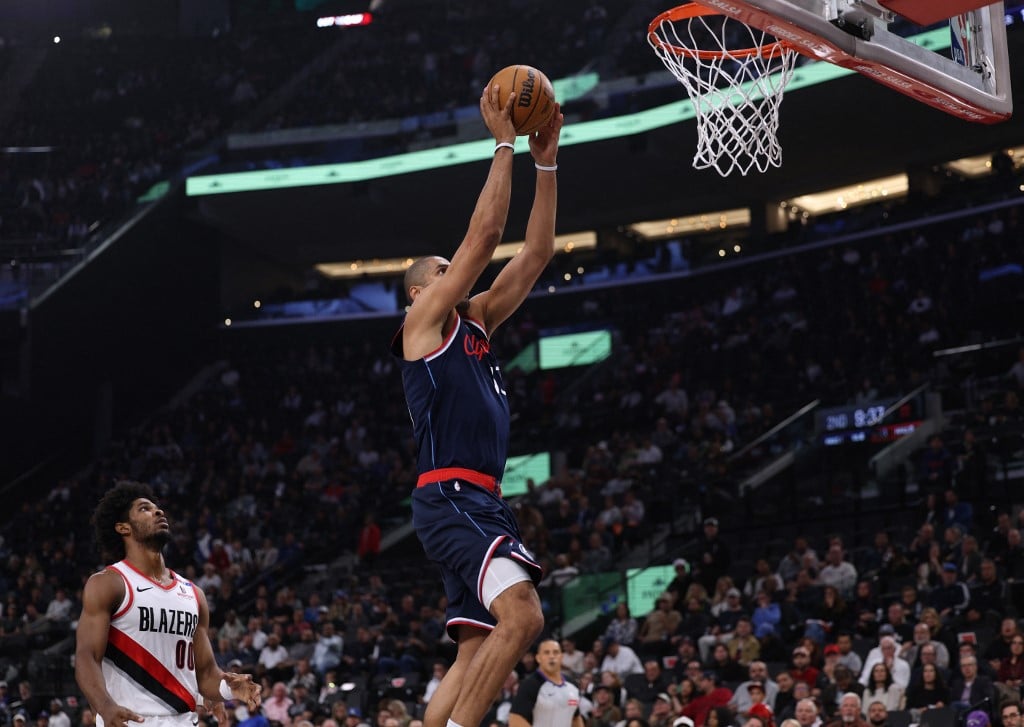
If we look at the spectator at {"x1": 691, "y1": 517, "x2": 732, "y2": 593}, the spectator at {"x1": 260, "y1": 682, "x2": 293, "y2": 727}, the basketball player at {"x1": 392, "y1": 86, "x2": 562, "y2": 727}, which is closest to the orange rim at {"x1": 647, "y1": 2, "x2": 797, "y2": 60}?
the basketball player at {"x1": 392, "y1": 86, "x2": 562, "y2": 727}

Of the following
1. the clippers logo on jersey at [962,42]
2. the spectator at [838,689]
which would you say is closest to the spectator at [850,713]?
the spectator at [838,689]

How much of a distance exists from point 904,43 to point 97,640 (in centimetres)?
468

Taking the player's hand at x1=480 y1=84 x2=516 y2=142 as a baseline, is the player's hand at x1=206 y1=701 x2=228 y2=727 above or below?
below

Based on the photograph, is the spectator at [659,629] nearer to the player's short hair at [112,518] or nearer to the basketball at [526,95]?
the player's short hair at [112,518]

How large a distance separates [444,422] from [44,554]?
70.4ft

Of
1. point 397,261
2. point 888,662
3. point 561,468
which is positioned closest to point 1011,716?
point 888,662

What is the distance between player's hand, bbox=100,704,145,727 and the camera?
5414mm

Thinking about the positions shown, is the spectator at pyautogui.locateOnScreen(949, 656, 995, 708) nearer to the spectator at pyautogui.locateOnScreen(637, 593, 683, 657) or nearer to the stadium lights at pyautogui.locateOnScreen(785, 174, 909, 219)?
the spectator at pyautogui.locateOnScreen(637, 593, 683, 657)

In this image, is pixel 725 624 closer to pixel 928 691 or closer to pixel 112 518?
pixel 928 691

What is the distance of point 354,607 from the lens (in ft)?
64.4

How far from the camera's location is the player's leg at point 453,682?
17.0 ft

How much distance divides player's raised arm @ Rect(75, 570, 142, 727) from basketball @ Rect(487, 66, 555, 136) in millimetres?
2566

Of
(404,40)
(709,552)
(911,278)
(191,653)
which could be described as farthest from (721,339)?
(191,653)

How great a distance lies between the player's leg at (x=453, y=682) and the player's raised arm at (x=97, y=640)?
123cm
